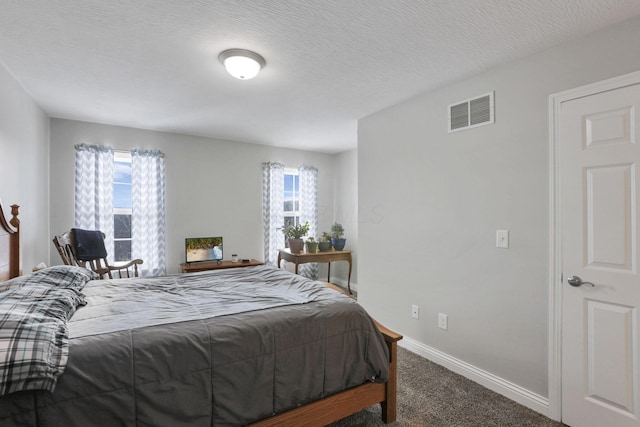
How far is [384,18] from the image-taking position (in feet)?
5.69

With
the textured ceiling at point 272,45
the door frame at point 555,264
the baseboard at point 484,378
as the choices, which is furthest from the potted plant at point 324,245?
the door frame at point 555,264

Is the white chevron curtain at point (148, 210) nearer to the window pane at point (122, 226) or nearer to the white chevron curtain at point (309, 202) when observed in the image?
the window pane at point (122, 226)

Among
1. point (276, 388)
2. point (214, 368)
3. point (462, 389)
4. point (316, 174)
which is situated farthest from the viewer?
point (316, 174)

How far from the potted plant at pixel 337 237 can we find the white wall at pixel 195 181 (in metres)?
1.16

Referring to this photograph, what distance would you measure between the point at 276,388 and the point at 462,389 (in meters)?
1.51

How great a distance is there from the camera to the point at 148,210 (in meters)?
4.00

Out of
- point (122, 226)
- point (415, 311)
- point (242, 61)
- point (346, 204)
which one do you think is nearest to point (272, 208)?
point (346, 204)

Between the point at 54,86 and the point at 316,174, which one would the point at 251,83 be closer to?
the point at 54,86

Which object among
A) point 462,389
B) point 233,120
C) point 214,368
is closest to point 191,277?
point 214,368

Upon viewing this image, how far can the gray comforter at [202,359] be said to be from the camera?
1.25 metres

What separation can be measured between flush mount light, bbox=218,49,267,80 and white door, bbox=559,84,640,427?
6.59 ft

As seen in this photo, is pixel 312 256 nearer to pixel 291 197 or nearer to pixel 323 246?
pixel 323 246

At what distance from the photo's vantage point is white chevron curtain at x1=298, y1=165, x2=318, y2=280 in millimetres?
5273

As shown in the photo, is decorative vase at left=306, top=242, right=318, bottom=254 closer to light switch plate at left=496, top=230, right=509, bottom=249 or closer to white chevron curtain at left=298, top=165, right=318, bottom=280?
white chevron curtain at left=298, top=165, right=318, bottom=280
